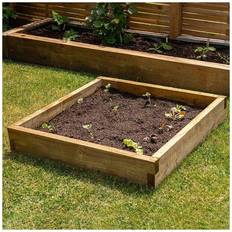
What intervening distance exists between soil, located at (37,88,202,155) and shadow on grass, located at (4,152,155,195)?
31cm

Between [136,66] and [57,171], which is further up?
[136,66]

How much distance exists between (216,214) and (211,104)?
1.44 m

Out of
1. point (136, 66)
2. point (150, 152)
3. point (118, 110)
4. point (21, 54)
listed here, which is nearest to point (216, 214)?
point (150, 152)

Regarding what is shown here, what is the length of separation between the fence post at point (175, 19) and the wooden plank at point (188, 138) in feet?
6.08

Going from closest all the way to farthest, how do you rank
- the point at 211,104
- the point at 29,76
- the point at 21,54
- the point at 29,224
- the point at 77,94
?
1. the point at 29,224
2. the point at 211,104
3. the point at 77,94
4. the point at 29,76
5. the point at 21,54

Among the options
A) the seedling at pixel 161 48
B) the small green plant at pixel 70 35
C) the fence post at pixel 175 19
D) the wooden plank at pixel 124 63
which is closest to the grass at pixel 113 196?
the wooden plank at pixel 124 63

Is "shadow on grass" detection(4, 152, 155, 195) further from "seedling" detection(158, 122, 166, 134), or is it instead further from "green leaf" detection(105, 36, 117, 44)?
"green leaf" detection(105, 36, 117, 44)

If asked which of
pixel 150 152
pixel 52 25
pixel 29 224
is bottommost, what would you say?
pixel 29 224

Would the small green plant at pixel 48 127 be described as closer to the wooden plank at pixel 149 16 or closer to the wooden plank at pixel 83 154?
the wooden plank at pixel 83 154

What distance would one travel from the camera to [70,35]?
7.12 m

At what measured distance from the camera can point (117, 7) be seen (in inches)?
272

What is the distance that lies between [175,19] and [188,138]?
2.57 m

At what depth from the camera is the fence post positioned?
6736 millimetres

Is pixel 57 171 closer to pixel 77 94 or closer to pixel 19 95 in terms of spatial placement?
pixel 77 94
